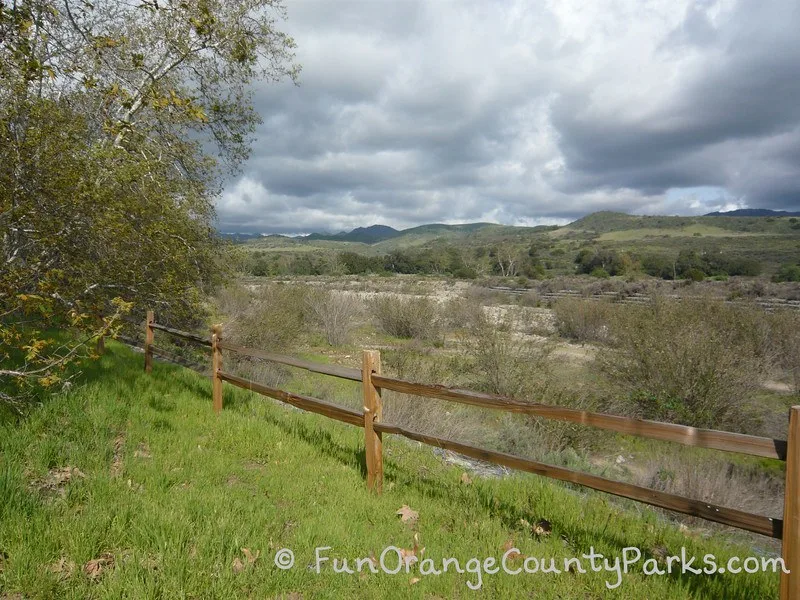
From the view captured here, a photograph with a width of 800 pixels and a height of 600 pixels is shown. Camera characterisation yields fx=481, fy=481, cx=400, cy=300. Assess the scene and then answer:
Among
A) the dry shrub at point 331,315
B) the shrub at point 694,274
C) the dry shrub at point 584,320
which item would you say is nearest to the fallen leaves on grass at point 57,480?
the dry shrub at point 331,315

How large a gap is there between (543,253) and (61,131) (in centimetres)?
10177

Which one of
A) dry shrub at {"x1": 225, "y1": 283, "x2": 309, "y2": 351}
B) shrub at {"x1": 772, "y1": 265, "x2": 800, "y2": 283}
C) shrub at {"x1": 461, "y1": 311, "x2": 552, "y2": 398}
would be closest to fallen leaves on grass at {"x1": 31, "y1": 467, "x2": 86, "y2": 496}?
shrub at {"x1": 461, "y1": 311, "x2": 552, "y2": 398}

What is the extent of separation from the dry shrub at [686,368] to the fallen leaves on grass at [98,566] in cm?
1158

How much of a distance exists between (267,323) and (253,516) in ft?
46.7

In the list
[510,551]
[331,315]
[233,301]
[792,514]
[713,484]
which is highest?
[233,301]

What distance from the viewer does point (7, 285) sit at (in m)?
4.52

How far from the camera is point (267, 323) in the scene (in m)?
17.6

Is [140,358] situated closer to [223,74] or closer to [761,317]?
[223,74]

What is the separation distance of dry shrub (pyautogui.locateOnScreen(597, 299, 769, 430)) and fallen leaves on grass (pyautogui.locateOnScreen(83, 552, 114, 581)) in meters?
11.6

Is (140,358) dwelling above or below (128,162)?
below

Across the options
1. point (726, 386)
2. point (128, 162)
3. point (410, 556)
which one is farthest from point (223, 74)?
point (726, 386)

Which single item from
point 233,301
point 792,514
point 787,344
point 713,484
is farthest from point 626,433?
point 233,301

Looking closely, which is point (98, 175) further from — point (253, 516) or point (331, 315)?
point (331, 315)

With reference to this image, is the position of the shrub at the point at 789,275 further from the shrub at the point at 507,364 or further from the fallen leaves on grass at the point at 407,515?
the fallen leaves on grass at the point at 407,515
